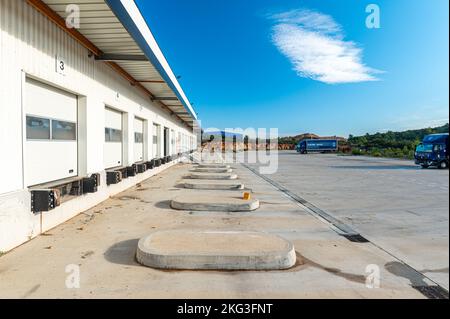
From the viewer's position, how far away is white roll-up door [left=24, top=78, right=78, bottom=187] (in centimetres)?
611

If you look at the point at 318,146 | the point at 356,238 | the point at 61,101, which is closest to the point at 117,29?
the point at 61,101

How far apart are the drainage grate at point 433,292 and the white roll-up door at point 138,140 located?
12732 mm

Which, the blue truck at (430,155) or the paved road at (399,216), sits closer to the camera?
the paved road at (399,216)

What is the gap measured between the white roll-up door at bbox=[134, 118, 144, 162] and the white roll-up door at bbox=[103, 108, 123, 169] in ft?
7.94

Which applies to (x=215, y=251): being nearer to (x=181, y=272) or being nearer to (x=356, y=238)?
(x=181, y=272)

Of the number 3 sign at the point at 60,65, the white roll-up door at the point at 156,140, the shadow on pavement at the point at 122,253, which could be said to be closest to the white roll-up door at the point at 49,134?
the number 3 sign at the point at 60,65

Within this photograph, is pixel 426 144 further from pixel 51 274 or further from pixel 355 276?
pixel 51 274

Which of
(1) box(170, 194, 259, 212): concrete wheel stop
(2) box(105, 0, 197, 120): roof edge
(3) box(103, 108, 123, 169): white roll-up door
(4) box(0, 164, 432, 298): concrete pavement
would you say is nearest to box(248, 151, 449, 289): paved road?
(4) box(0, 164, 432, 298): concrete pavement

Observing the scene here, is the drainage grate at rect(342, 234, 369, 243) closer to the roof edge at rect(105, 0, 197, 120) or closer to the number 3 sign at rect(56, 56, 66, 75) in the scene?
the roof edge at rect(105, 0, 197, 120)

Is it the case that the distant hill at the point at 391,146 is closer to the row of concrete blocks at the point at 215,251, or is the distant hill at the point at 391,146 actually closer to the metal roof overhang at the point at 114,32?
the metal roof overhang at the point at 114,32

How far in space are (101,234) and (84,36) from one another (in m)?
5.16

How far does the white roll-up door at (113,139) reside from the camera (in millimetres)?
10538

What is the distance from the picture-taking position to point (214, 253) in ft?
14.4

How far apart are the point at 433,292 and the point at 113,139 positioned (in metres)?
10.5
